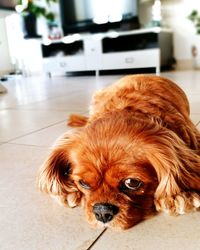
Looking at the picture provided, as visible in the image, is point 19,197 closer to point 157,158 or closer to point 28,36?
point 157,158

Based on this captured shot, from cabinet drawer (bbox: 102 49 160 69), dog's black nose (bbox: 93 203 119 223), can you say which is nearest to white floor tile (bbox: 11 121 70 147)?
dog's black nose (bbox: 93 203 119 223)

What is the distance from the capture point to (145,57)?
202 inches

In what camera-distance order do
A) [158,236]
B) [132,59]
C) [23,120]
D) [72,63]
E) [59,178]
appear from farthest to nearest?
[72,63]
[132,59]
[23,120]
[59,178]
[158,236]

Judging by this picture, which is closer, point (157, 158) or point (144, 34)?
point (157, 158)

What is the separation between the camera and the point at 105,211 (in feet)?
2.46

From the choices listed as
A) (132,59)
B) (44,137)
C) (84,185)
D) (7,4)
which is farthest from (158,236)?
(132,59)

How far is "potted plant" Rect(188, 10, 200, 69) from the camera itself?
5133 mm

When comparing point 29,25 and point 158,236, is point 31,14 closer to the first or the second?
point 29,25

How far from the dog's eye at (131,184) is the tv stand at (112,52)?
4.46m

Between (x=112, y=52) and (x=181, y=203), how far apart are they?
4921 mm

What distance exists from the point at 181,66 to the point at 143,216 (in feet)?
16.7

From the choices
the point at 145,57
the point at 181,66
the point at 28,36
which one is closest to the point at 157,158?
the point at 145,57

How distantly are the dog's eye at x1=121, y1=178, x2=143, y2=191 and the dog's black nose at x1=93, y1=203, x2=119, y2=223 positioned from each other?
6cm

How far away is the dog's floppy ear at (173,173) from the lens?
79 cm
